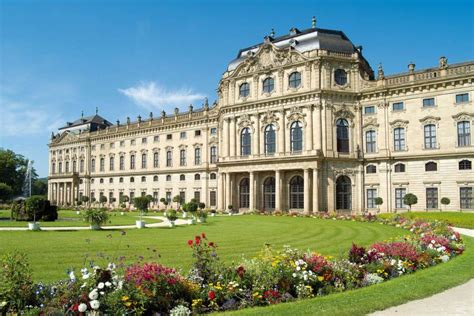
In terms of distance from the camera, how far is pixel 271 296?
9.47 m

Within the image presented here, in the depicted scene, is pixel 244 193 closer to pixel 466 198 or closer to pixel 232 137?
pixel 232 137

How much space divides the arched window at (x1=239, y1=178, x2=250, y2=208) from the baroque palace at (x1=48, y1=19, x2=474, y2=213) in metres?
0.15

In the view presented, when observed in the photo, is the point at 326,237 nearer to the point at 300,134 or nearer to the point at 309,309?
the point at 309,309

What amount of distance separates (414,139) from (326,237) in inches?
1049

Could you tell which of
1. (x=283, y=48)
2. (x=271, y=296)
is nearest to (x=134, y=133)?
(x=283, y=48)

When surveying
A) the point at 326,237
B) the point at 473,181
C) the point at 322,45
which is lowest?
the point at 326,237

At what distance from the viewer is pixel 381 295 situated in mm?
9836

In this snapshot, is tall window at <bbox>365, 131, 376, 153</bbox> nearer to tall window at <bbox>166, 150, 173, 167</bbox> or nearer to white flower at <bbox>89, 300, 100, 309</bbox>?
tall window at <bbox>166, 150, 173, 167</bbox>

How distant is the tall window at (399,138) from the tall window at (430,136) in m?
2.40

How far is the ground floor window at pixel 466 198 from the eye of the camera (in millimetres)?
39281

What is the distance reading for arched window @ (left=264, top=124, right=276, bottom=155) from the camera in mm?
49969

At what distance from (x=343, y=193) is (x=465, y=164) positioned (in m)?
12.8

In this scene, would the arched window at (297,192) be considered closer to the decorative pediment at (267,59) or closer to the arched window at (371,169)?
the arched window at (371,169)

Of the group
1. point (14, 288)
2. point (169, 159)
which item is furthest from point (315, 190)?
point (14, 288)
